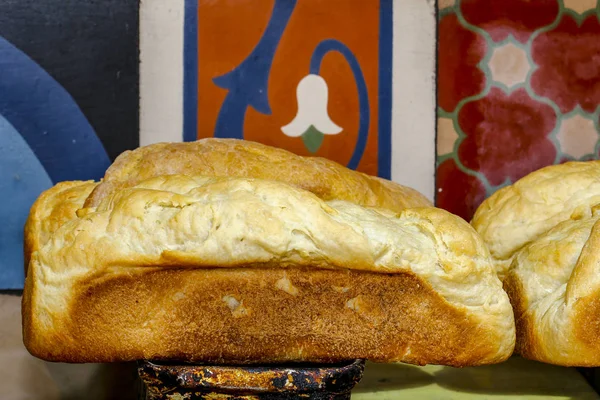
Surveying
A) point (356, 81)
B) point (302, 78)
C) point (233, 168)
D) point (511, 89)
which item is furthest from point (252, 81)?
point (511, 89)

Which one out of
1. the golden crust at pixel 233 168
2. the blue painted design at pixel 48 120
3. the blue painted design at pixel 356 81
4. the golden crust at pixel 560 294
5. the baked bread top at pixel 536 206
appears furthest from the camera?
the blue painted design at pixel 356 81

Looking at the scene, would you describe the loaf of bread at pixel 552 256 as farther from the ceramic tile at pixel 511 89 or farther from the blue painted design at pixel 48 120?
the blue painted design at pixel 48 120

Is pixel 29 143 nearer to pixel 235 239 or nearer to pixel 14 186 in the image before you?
pixel 14 186

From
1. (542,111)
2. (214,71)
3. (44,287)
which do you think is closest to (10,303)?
(44,287)

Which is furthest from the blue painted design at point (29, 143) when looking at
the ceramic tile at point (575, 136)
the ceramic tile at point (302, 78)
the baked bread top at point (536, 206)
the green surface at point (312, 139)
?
the ceramic tile at point (575, 136)

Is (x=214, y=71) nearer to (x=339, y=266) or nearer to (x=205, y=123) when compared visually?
(x=205, y=123)

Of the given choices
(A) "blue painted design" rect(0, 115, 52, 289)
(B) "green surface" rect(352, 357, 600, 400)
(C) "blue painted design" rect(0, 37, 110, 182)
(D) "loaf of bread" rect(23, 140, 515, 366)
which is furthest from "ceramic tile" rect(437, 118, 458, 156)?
(A) "blue painted design" rect(0, 115, 52, 289)

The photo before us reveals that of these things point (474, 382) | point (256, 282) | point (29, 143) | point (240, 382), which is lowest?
point (474, 382)
